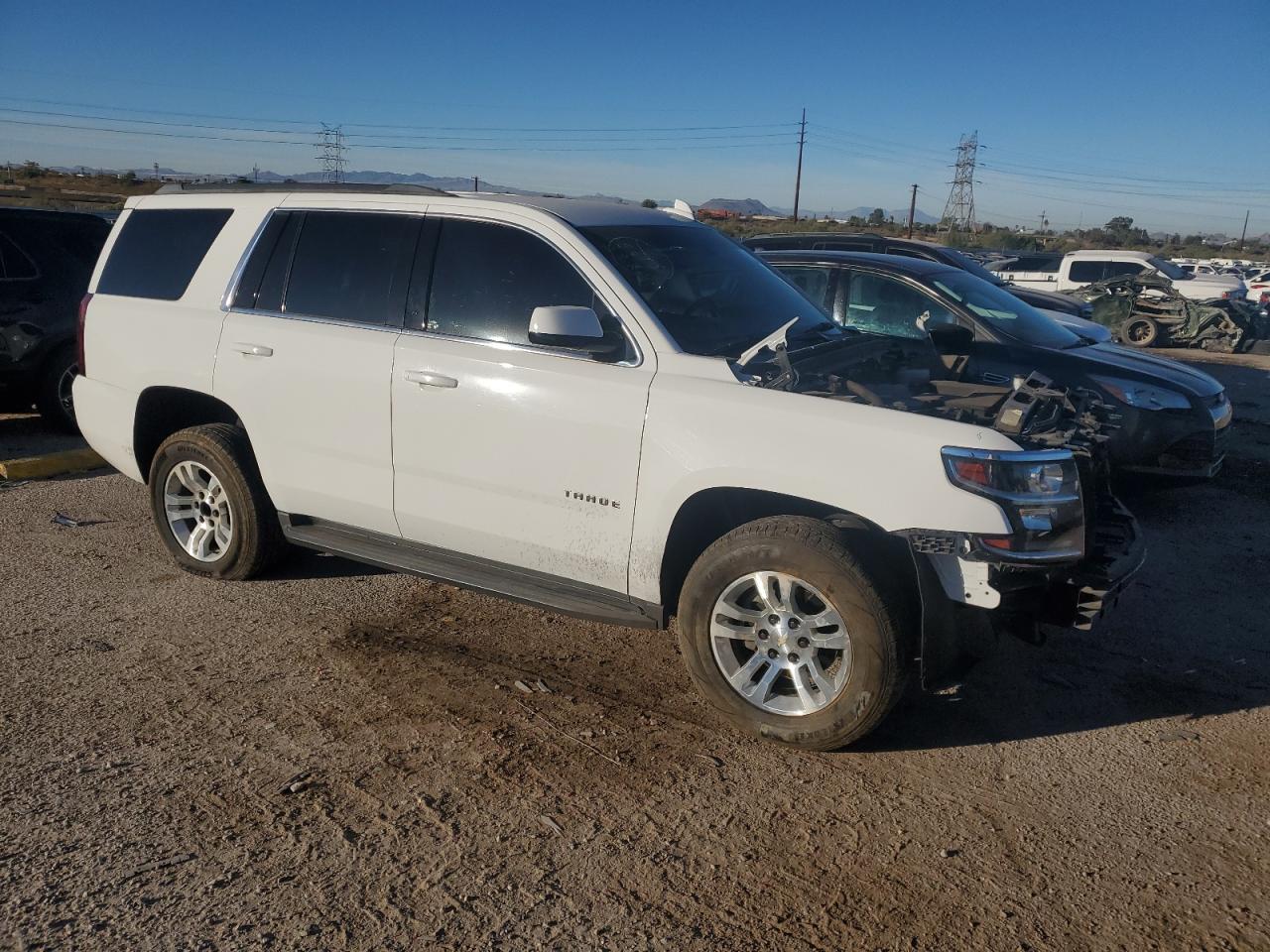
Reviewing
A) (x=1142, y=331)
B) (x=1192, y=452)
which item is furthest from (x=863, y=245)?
(x=1142, y=331)

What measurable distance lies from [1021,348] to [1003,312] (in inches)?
20.0

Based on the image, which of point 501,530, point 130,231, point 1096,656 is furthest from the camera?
point 130,231

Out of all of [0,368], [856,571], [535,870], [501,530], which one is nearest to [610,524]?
[501,530]

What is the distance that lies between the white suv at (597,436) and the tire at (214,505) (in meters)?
0.02

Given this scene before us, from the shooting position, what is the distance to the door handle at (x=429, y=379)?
4363mm

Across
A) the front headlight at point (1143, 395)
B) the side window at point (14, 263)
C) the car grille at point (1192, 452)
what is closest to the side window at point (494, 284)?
the front headlight at point (1143, 395)

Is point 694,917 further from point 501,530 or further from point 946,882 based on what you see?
point 501,530

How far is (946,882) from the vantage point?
307 centimetres

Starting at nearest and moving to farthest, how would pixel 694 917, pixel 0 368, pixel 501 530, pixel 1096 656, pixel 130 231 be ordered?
1. pixel 694 917
2. pixel 501 530
3. pixel 1096 656
4. pixel 130 231
5. pixel 0 368

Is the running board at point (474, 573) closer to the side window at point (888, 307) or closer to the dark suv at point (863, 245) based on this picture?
the side window at point (888, 307)

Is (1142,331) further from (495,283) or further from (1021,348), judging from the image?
(495,283)

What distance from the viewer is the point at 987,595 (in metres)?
3.53

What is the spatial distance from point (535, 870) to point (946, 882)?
1256 mm

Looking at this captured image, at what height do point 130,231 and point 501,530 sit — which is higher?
point 130,231
